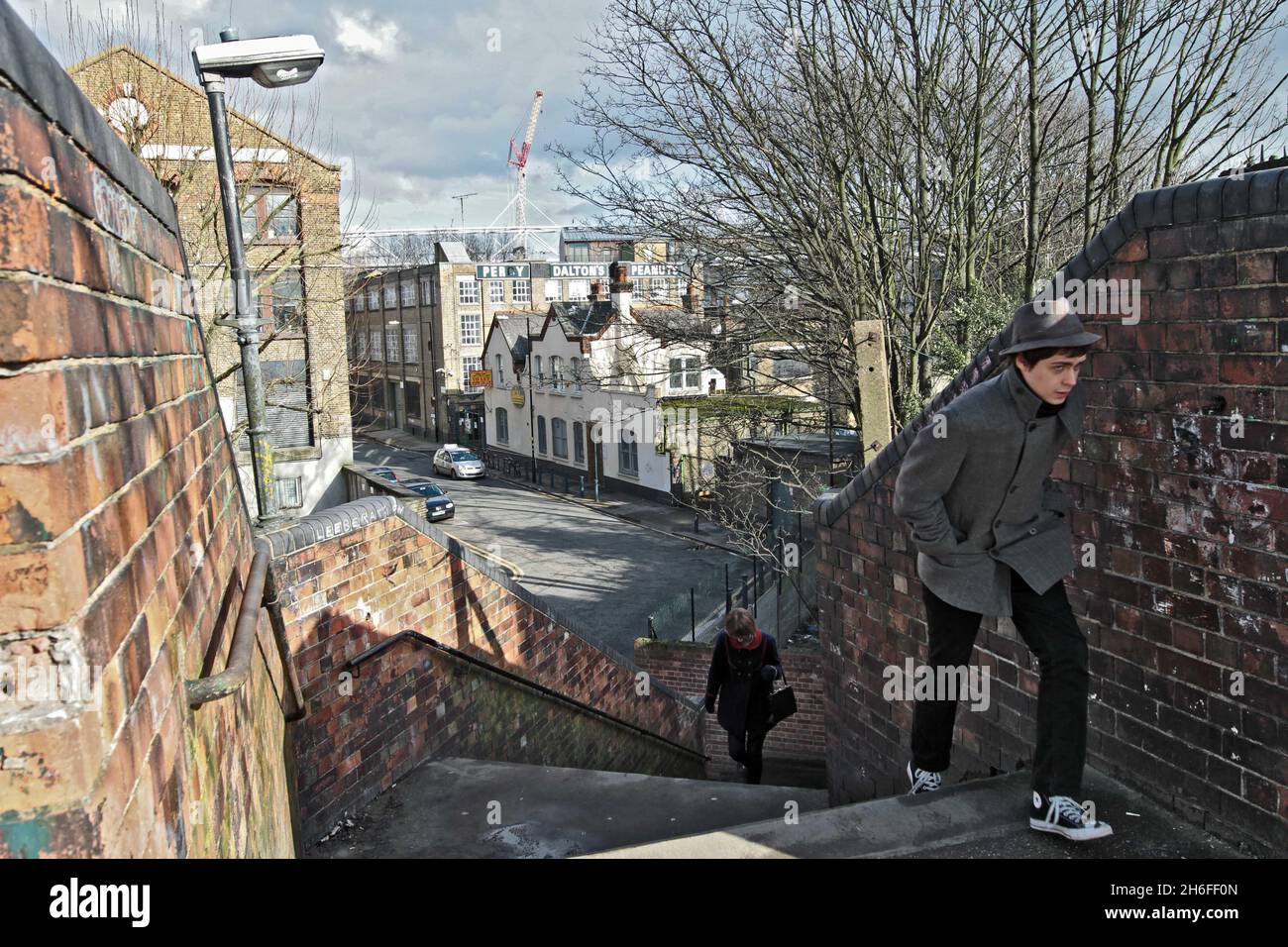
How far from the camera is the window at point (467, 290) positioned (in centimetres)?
5628

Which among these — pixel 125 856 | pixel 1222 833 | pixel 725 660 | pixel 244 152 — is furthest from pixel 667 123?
pixel 244 152

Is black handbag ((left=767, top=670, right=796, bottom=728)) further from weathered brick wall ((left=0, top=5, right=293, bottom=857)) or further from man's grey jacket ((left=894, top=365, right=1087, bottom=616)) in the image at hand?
weathered brick wall ((left=0, top=5, right=293, bottom=857))

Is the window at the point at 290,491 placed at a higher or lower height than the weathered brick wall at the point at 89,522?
lower

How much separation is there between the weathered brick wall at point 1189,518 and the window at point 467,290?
54448 mm

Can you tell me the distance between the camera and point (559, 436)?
42.1 m

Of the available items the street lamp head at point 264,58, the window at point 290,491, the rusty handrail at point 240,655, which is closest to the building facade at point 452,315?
the window at point 290,491

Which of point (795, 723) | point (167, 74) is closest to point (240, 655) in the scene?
point (795, 723)

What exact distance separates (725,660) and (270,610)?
390 cm

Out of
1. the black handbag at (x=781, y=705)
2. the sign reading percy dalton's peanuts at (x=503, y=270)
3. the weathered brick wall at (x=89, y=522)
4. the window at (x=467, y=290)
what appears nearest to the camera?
the weathered brick wall at (x=89, y=522)

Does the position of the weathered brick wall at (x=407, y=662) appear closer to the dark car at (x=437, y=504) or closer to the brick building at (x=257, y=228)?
the brick building at (x=257, y=228)

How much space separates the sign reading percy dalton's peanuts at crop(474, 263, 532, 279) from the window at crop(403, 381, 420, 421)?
8098 millimetres

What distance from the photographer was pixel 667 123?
11398 millimetres

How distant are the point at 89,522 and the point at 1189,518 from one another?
3.36m
